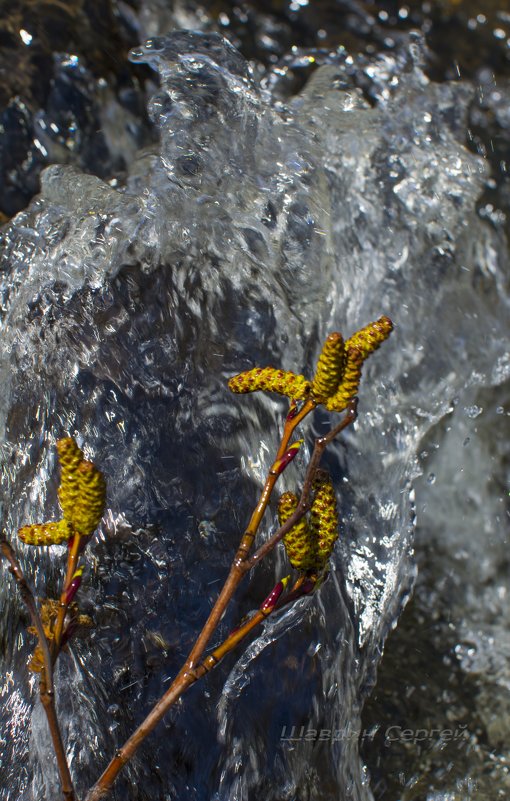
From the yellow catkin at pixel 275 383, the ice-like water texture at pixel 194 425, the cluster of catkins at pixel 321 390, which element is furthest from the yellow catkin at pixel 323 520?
the ice-like water texture at pixel 194 425

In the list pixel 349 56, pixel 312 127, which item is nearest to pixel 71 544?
pixel 312 127

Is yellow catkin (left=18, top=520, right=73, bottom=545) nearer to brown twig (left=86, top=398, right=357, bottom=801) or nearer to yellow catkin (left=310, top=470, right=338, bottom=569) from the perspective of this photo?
brown twig (left=86, top=398, right=357, bottom=801)

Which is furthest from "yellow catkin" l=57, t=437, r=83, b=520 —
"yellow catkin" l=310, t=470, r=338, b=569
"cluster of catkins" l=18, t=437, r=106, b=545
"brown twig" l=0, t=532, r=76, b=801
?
"yellow catkin" l=310, t=470, r=338, b=569

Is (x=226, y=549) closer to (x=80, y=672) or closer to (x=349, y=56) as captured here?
(x=80, y=672)

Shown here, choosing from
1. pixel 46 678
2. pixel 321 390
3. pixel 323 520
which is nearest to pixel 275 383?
pixel 321 390

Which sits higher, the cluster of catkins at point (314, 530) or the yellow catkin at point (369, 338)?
the yellow catkin at point (369, 338)

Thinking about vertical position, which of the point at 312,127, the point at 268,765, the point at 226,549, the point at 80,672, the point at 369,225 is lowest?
the point at 268,765

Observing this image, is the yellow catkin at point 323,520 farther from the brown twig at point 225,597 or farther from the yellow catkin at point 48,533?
the yellow catkin at point 48,533
